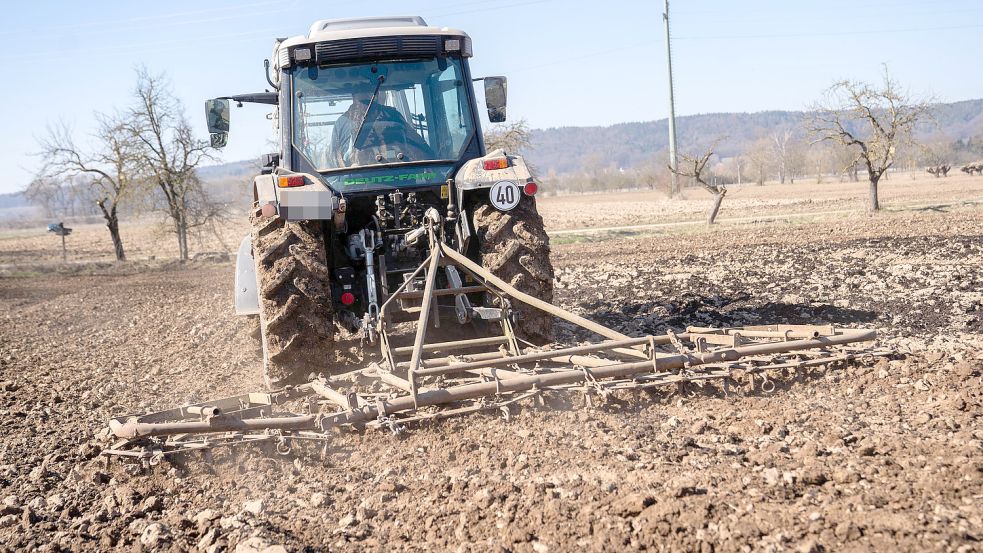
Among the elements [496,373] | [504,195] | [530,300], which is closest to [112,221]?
[504,195]

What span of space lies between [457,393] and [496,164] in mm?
2146

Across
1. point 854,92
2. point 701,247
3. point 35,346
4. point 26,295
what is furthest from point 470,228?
point 854,92

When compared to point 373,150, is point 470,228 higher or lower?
lower

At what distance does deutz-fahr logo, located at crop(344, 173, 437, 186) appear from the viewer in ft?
21.4

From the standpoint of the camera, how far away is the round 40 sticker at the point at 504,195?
6207 mm

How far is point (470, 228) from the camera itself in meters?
6.70

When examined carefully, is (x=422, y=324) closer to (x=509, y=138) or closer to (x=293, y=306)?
(x=293, y=306)

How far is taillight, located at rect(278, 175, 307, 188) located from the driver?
615 mm

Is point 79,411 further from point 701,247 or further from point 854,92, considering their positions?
point 854,92

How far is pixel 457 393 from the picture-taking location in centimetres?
476

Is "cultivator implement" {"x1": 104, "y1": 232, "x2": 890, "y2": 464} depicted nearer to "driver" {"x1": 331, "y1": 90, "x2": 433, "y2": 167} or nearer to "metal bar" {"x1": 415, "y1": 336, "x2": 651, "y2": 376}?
"metal bar" {"x1": 415, "y1": 336, "x2": 651, "y2": 376}

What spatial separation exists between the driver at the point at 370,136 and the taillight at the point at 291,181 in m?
0.61

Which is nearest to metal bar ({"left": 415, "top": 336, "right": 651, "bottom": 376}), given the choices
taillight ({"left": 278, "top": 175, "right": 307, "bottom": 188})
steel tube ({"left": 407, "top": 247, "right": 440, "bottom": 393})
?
steel tube ({"left": 407, "top": 247, "right": 440, "bottom": 393})

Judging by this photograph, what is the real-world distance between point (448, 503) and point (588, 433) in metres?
1.08
